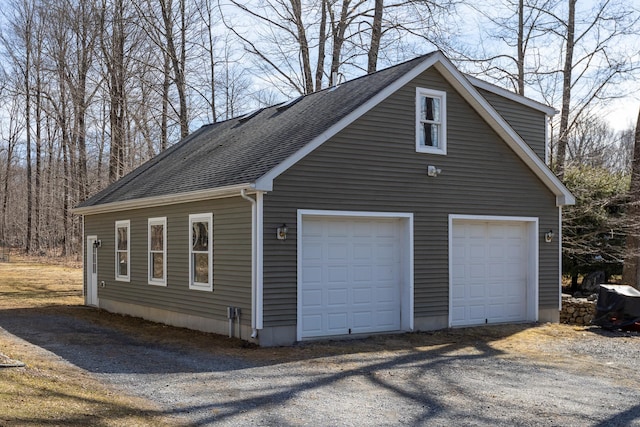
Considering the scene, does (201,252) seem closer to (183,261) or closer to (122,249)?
(183,261)

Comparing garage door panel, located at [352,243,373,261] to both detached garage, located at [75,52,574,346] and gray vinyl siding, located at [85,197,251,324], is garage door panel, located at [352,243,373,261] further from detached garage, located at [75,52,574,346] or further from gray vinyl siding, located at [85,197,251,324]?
gray vinyl siding, located at [85,197,251,324]

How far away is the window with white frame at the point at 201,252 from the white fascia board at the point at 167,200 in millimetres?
412

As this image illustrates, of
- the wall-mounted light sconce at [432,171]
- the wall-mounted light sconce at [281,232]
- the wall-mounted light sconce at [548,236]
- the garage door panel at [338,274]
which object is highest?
the wall-mounted light sconce at [432,171]

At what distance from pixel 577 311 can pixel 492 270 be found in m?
3.89

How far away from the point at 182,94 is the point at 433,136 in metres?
16.0

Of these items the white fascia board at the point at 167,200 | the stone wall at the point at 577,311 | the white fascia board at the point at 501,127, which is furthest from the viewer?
the stone wall at the point at 577,311

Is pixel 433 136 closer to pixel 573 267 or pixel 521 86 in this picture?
pixel 573 267

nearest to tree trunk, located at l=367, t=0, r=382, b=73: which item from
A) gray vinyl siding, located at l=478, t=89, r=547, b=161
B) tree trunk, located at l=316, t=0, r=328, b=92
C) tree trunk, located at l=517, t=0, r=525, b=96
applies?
tree trunk, located at l=316, t=0, r=328, b=92

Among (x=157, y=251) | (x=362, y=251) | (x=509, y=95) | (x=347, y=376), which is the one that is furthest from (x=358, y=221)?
(x=509, y=95)

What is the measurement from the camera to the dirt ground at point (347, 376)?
7199 mm

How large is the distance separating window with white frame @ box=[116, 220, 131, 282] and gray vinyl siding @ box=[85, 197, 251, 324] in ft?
0.58

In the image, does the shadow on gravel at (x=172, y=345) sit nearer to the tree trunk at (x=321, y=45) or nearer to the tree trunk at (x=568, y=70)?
the tree trunk at (x=568, y=70)

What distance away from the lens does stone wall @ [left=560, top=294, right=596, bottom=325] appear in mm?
16719

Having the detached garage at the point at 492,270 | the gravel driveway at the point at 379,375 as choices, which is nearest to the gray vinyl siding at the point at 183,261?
the gravel driveway at the point at 379,375
